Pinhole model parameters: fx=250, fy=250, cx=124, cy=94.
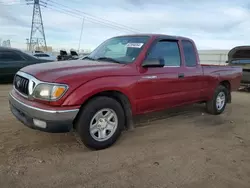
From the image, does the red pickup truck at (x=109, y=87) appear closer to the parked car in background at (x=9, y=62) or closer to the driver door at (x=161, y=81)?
the driver door at (x=161, y=81)

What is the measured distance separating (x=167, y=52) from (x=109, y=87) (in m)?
1.67

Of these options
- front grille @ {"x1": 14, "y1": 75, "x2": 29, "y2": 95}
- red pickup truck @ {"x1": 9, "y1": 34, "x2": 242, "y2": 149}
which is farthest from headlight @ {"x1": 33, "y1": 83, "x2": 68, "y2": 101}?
front grille @ {"x1": 14, "y1": 75, "x2": 29, "y2": 95}

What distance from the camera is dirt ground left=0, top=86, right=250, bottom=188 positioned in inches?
117

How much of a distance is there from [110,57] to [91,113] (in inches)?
53.7

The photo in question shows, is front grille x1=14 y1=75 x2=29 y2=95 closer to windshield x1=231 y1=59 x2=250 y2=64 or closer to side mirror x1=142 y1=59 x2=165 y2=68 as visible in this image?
side mirror x1=142 y1=59 x2=165 y2=68

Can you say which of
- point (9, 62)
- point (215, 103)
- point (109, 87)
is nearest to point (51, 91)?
point (109, 87)

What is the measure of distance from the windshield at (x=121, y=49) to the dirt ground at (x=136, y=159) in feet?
4.59

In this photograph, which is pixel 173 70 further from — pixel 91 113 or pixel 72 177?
pixel 72 177

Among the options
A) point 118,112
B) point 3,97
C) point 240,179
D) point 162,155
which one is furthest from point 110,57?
point 3,97

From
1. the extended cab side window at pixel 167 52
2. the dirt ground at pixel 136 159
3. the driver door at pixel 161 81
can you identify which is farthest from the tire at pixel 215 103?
the extended cab side window at pixel 167 52

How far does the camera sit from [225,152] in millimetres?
3926

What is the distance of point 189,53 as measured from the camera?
5.39 meters

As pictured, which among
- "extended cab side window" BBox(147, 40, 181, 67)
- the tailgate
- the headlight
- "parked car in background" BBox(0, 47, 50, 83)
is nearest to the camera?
the headlight

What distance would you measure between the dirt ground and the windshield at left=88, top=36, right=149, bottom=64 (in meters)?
1.40
